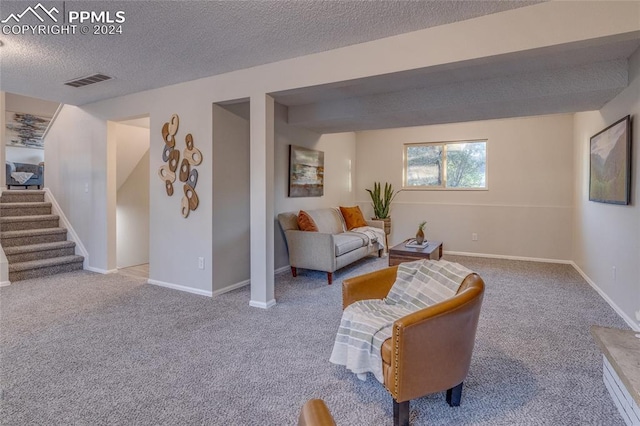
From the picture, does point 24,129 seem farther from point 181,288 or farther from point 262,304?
point 262,304

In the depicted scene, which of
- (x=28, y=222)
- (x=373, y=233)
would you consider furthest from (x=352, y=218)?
(x=28, y=222)

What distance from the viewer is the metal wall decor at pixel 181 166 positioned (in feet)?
11.7

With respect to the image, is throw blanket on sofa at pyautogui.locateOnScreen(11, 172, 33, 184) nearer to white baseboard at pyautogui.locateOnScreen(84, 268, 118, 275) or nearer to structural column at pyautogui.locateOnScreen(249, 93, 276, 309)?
white baseboard at pyautogui.locateOnScreen(84, 268, 118, 275)

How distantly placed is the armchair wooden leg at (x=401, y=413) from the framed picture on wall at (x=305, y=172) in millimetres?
3532

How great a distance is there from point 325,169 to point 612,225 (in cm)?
384

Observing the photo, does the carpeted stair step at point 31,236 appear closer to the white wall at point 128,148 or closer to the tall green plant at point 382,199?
the white wall at point 128,148

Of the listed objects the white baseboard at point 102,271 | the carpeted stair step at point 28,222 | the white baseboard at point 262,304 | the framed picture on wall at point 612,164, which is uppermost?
the framed picture on wall at point 612,164

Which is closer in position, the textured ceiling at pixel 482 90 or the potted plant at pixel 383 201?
the textured ceiling at pixel 482 90

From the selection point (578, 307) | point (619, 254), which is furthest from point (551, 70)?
point (578, 307)

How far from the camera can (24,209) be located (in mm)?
4949

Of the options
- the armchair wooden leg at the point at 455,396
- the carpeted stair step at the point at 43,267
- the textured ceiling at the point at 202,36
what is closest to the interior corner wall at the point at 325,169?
the textured ceiling at the point at 202,36

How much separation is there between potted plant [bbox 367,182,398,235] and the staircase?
4.86 meters

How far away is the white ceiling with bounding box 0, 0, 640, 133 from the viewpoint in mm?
2170

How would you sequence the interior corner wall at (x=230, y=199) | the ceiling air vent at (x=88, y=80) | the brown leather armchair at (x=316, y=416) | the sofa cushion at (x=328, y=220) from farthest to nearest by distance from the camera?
the sofa cushion at (x=328, y=220) → the interior corner wall at (x=230, y=199) → the ceiling air vent at (x=88, y=80) → the brown leather armchair at (x=316, y=416)
